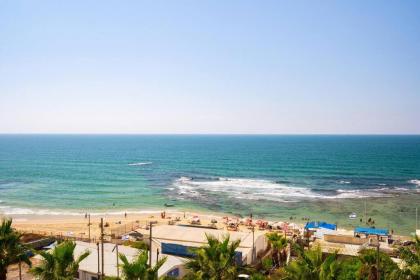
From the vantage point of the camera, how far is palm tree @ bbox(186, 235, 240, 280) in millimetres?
13531

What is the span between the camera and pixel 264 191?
71.6 metres

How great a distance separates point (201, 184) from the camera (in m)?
81.0

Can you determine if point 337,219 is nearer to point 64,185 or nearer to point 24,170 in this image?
point 64,185

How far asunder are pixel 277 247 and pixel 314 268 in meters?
13.7

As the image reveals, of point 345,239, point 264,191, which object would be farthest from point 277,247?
point 264,191

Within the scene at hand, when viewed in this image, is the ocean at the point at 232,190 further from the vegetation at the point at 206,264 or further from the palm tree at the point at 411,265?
the vegetation at the point at 206,264

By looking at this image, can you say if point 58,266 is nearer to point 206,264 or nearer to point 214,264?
point 206,264

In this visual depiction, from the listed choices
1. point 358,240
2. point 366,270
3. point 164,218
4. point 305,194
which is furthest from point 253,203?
point 366,270

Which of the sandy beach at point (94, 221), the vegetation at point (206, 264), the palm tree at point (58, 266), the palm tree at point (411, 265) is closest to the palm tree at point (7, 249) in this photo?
the vegetation at point (206, 264)

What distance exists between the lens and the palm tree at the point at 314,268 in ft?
41.3

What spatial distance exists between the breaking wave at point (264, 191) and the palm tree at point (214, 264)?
5158 centimetres

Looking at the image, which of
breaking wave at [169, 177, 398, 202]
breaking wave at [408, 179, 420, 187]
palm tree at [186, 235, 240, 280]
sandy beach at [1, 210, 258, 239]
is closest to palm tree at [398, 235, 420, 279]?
palm tree at [186, 235, 240, 280]

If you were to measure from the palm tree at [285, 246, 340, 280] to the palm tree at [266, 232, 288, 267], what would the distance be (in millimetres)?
13065

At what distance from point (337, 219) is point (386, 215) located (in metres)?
7.70
